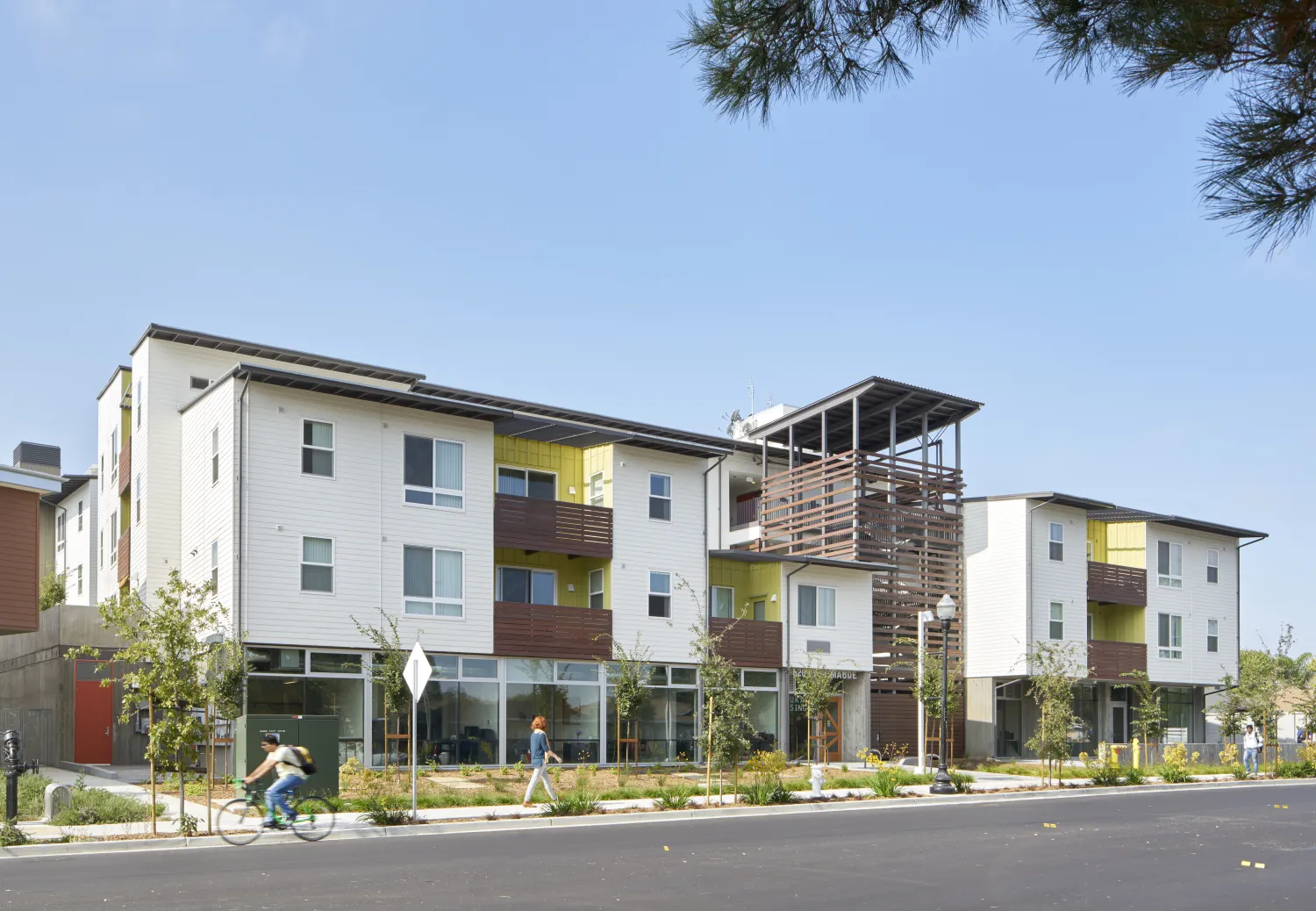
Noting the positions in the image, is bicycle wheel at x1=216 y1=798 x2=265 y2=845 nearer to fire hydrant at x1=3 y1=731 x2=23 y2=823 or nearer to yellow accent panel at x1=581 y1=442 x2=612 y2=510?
fire hydrant at x1=3 y1=731 x2=23 y2=823

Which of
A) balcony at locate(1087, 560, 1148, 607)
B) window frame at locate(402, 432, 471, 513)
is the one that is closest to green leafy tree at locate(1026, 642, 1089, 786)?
balcony at locate(1087, 560, 1148, 607)

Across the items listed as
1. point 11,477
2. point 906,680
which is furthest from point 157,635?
point 906,680

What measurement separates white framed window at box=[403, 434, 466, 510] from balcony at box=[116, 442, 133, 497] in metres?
10.2

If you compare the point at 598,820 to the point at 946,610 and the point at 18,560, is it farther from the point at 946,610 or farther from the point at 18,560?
the point at 18,560

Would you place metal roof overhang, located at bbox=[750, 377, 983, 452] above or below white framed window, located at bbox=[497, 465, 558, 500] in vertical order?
above

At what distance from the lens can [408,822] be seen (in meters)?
22.1

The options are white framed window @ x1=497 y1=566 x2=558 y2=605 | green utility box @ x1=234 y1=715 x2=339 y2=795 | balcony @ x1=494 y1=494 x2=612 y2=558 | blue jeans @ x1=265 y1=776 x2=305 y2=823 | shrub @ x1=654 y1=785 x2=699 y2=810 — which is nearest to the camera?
blue jeans @ x1=265 y1=776 x2=305 y2=823

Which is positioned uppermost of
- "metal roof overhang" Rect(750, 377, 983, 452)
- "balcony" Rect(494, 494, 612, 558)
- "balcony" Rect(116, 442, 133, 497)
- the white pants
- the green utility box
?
"metal roof overhang" Rect(750, 377, 983, 452)

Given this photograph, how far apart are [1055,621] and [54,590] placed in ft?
125

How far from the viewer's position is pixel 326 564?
31.5 metres

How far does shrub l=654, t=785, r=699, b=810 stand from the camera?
25.9 m

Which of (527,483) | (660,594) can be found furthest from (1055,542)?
(527,483)

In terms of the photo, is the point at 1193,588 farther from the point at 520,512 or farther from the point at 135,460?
the point at 135,460

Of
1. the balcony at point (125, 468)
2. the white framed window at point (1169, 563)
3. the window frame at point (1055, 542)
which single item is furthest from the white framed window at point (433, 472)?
the white framed window at point (1169, 563)
